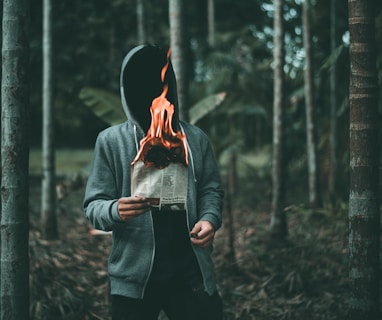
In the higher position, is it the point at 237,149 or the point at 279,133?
the point at 279,133

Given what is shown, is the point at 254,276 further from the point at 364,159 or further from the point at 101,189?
the point at 101,189

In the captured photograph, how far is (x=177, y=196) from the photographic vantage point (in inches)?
102

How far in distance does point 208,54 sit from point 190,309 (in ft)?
38.4

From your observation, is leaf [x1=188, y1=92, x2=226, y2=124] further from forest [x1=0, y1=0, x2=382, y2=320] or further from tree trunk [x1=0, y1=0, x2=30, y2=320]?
tree trunk [x1=0, y1=0, x2=30, y2=320]

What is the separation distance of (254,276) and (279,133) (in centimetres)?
243

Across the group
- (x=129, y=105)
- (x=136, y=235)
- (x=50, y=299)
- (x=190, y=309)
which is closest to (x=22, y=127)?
(x=129, y=105)

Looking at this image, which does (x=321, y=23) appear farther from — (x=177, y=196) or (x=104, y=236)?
(x=177, y=196)

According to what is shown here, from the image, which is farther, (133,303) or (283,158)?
(283,158)

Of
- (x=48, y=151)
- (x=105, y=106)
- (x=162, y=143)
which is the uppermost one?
(x=105, y=106)

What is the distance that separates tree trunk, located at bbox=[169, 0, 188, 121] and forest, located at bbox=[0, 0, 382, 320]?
0.5 inches

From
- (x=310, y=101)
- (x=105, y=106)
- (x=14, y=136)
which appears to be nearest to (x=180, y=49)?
(x=14, y=136)

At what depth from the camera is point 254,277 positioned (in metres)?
6.70

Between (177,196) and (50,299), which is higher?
(177,196)

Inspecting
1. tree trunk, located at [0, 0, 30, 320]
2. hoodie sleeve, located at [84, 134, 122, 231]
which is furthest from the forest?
hoodie sleeve, located at [84, 134, 122, 231]
